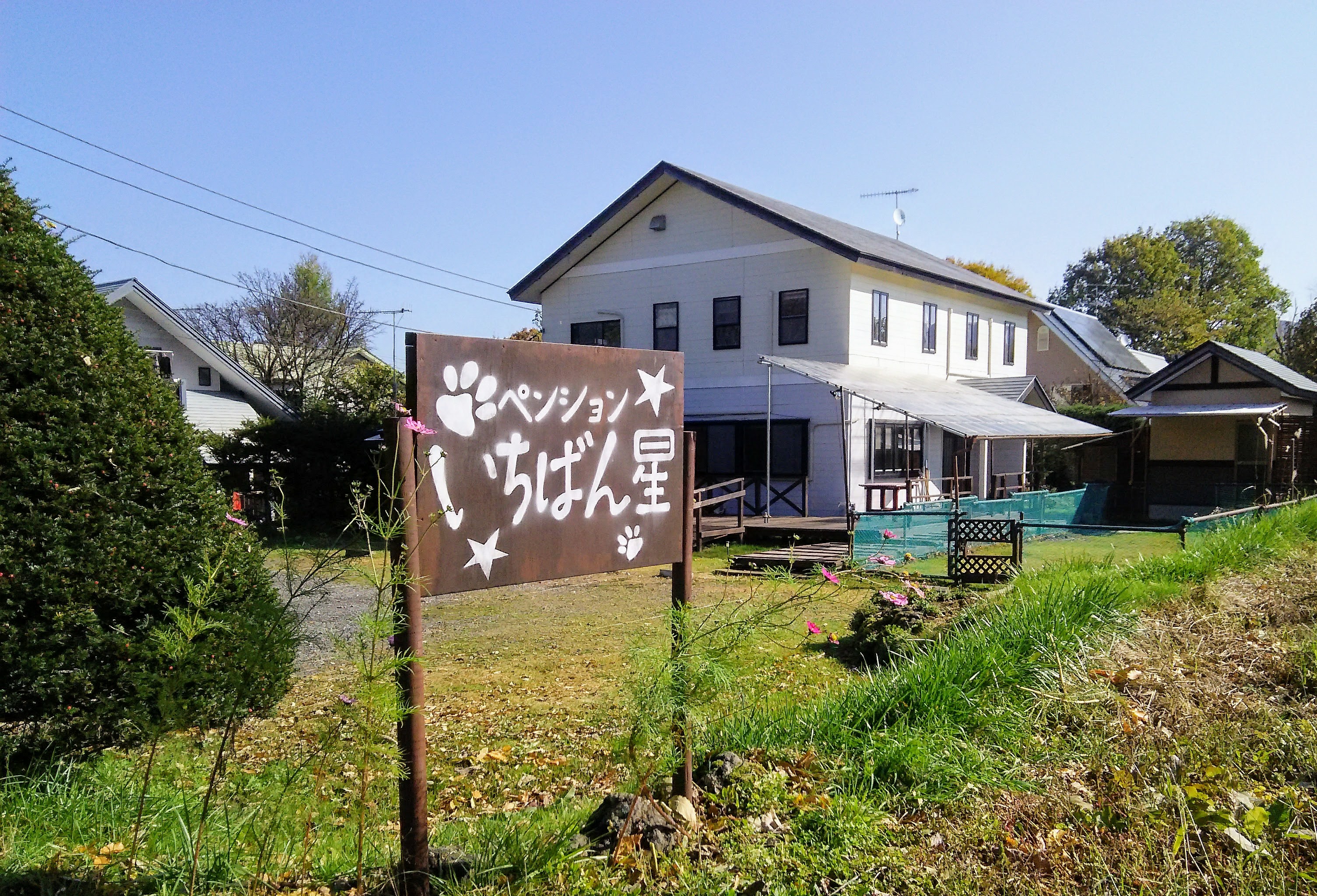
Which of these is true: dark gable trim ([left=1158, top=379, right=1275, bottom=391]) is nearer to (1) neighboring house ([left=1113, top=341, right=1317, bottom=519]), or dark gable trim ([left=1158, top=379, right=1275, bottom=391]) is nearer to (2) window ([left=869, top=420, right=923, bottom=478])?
(1) neighboring house ([left=1113, top=341, right=1317, bottom=519])

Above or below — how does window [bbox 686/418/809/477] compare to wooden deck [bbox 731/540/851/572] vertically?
above

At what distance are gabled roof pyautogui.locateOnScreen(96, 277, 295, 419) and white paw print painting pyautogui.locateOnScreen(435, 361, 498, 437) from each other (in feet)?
73.5

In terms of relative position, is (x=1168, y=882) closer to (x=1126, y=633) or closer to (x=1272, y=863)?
(x=1272, y=863)

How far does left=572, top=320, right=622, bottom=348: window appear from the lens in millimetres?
23938

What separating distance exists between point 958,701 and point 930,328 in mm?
20929

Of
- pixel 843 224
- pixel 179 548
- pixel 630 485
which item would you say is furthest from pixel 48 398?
pixel 843 224

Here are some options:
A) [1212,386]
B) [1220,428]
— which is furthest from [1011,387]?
[1220,428]

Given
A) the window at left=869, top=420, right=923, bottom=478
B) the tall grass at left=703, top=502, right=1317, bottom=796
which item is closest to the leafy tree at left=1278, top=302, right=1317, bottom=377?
the window at left=869, top=420, right=923, bottom=478

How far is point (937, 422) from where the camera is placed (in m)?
17.9

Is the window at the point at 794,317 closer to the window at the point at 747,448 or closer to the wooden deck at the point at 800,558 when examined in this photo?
the window at the point at 747,448

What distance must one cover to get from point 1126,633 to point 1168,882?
126 inches

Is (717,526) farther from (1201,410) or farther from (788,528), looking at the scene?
(1201,410)

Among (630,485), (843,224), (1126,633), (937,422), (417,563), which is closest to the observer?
(417,563)

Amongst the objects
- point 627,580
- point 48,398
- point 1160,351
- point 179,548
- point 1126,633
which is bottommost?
point 627,580
